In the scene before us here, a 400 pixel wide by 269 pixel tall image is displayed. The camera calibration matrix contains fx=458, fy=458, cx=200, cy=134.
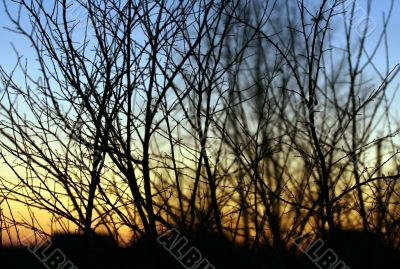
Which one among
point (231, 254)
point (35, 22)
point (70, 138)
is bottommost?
point (231, 254)

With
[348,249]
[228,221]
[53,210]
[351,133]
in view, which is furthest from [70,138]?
[351,133]

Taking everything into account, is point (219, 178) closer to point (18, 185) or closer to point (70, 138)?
point (70, 138)

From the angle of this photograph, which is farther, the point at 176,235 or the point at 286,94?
the point at 286,94

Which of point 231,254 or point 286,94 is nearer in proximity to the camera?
point 231,254

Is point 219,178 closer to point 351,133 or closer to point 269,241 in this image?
point 269,241

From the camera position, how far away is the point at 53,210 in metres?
3.89

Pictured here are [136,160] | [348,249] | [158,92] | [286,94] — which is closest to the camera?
[136,160]

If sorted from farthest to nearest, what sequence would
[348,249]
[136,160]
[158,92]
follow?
[348,249]
[158,92]
[136,160]

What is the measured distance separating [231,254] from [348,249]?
1284 millimetres

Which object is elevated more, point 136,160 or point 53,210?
point 136,160

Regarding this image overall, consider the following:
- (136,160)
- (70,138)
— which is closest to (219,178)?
(136,160)

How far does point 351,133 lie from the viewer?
5.27 m

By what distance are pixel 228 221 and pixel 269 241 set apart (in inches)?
15.4

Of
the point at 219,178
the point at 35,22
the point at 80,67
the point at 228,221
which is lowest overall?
the point at 228,221
